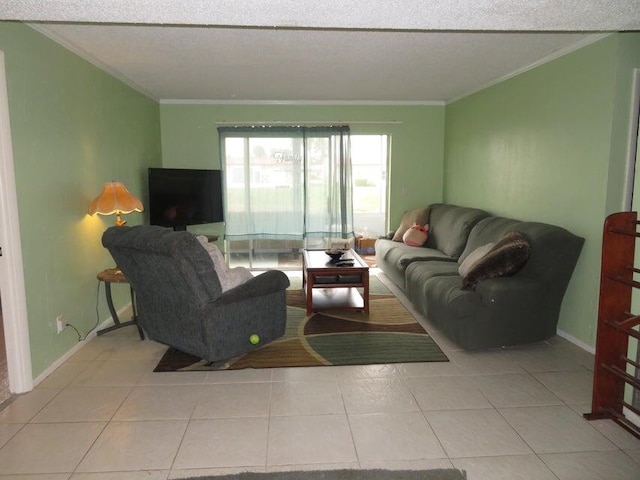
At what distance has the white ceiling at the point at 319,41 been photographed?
2480 millimetres

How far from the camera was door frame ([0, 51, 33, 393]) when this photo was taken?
277 cm

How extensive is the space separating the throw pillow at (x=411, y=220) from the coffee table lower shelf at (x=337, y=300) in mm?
1339

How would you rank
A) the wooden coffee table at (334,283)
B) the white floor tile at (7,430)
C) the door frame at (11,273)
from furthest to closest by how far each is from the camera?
1. the wooden coffee table at (334,283)
2. the door frame at (11,273)
3. the white floor tile at (7,430)

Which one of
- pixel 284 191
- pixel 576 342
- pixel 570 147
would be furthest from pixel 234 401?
pixel 284 191

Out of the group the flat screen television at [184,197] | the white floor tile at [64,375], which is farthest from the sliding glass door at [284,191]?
the white floor tile at [64,375]

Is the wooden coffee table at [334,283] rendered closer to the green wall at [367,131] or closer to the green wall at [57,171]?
the green wall at [57,171]

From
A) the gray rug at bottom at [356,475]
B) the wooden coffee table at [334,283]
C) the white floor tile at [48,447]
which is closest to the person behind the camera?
the gray rug at bottom at [356,475]

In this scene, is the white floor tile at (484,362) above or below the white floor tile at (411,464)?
above

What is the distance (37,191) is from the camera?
313 cm

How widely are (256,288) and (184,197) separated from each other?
112 inches

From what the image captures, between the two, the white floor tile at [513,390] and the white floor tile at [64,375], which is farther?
the white floor tile at [64,375]

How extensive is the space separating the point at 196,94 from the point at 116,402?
4.28 meters

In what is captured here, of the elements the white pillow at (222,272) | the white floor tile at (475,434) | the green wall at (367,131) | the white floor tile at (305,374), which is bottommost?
the white floor tile at (475,434)

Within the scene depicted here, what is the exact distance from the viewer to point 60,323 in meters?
3.42
